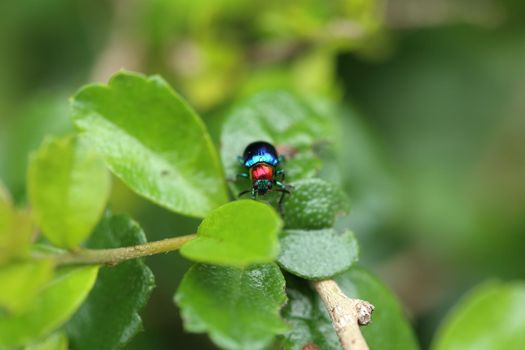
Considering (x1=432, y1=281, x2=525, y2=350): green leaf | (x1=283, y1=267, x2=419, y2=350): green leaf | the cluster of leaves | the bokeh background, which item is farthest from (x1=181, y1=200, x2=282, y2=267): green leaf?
the bokeh background

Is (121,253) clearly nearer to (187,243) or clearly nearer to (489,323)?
(187,243)

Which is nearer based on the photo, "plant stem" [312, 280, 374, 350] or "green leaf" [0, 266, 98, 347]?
"green leaf" [0, 266, 98, 347]

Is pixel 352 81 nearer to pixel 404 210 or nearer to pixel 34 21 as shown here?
pixel 404 210

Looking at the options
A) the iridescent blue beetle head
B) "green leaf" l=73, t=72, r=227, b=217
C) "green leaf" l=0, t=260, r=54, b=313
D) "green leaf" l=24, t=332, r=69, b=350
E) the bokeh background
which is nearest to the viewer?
"green leaf" l=0, t=260, r=54, b=313

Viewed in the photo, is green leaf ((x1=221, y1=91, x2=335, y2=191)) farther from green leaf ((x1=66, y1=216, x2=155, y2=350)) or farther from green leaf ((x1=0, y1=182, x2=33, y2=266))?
green leaf ((x1=0, y1=182, x2=33, y2=266))

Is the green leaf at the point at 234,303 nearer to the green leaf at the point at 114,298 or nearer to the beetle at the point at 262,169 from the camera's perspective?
the green leaf at the point at 114,298

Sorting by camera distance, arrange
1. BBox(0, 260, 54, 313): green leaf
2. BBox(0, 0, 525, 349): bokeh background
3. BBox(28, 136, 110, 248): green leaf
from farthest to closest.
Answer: BBox(0, 0, 525, 349): bokeh background
BBox(28, 136, 110, 248): green leaf
BBox(0, 260, 54, 313): green leaf

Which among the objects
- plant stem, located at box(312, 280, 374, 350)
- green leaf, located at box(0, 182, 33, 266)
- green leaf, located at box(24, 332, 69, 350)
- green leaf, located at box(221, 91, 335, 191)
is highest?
green leaf, located at box(221, 91, 335, 191)
